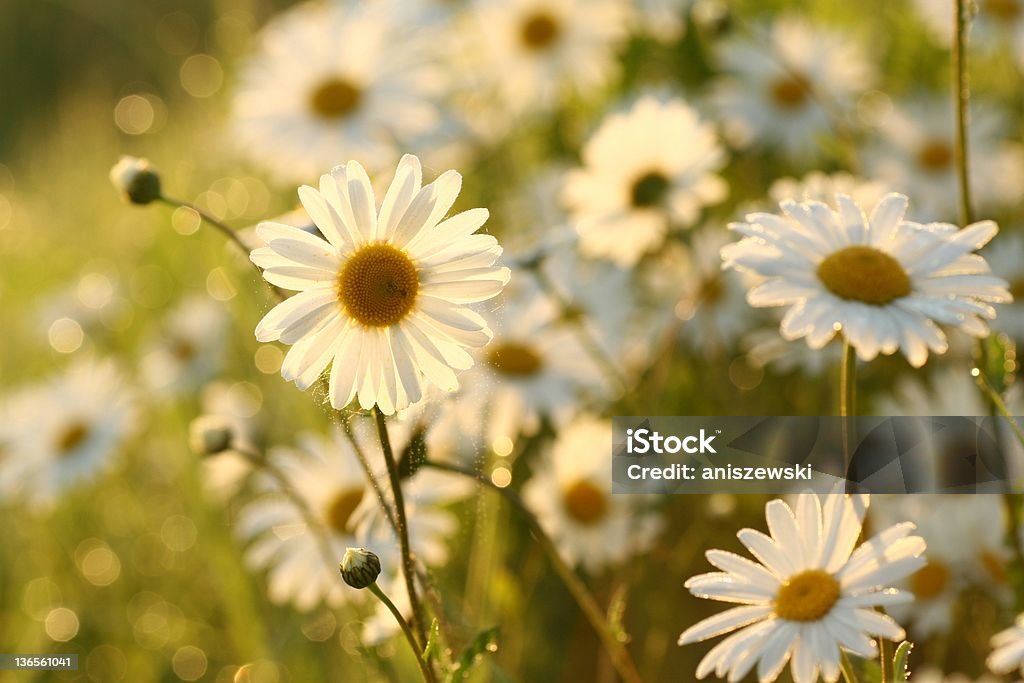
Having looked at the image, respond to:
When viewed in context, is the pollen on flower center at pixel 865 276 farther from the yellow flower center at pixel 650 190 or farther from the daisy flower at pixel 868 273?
the yellow flower center at pixel 650 190

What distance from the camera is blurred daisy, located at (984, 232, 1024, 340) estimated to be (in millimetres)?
1887

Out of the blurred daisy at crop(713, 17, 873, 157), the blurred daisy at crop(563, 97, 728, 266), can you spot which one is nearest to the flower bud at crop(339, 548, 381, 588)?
the blurred daisy at crop(563, 97, 728, 266)

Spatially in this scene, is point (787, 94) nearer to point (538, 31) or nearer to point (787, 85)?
point (787, 85)

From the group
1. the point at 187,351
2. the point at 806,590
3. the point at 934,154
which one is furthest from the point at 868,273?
the point at 187,351

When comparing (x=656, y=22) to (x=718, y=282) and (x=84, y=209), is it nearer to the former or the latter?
(x=718, y=282)

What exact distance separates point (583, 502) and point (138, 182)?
2.78 feet

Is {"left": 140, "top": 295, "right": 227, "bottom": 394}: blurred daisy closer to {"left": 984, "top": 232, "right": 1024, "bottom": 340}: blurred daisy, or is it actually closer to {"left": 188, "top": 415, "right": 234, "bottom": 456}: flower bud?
{"left": 188, "top": 415, "right": 234, "bottom": 456}: flower bud

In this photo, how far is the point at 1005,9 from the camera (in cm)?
243

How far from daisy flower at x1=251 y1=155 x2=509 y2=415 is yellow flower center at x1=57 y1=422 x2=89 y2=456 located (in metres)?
1.57

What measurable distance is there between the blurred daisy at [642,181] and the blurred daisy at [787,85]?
1.64 ft

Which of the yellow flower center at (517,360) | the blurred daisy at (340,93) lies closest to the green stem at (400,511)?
the yellow flower center at (517,360)

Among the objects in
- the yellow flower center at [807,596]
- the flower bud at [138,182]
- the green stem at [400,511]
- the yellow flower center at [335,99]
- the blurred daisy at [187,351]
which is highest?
the yellow flower center at [335,99]

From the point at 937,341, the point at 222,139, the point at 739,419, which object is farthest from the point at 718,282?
the point at 222,139

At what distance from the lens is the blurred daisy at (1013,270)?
6.19 ft
